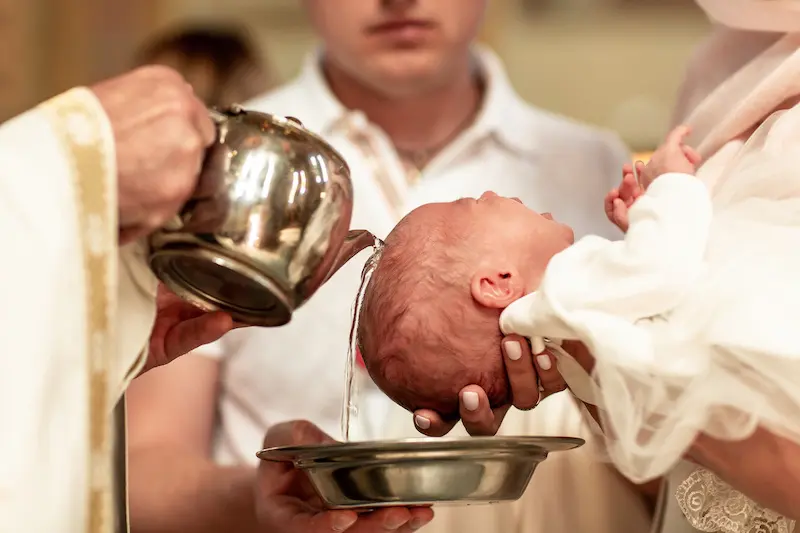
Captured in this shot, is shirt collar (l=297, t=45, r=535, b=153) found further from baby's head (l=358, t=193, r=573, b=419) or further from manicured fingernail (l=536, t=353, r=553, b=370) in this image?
manicured fingernail (l=536, t=353, r=553, b=370)

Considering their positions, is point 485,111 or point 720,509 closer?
point 720,509

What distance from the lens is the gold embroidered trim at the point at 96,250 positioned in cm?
71

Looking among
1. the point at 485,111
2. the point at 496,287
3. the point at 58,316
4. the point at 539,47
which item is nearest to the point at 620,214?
the point at 496,287

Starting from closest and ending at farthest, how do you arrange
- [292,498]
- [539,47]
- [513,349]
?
1. [513,349]
2. [292,498]
3. [539,47]

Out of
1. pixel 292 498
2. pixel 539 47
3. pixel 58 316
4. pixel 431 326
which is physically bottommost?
pixel 539 47

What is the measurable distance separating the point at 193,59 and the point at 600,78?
102 centimetres

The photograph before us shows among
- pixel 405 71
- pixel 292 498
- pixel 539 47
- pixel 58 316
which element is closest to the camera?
pixel 58 316

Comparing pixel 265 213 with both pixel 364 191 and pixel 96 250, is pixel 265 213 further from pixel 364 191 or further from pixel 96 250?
pixel 364 191

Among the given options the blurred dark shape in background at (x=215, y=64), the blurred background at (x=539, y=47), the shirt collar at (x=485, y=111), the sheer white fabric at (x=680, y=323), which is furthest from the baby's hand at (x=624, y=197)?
the blurred background at (x=539, y=47)

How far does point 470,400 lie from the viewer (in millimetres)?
855

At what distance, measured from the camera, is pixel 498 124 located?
1.48 metres

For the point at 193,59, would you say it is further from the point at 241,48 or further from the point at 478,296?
the point at 478,296

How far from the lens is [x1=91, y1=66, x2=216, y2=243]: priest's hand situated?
2.30 ft

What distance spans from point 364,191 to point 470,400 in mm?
569
